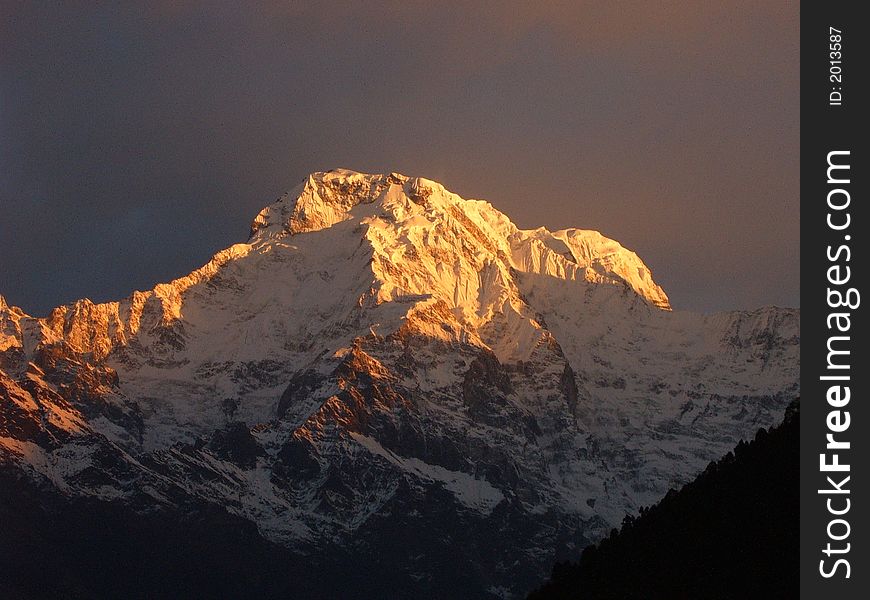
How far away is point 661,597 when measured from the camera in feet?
466

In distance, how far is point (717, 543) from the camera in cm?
14888

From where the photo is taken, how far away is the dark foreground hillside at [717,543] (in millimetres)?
140250

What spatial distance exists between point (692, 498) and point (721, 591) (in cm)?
2695

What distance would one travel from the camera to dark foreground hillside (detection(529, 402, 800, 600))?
5522 inches
